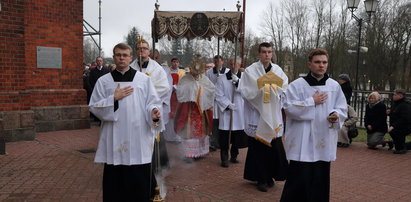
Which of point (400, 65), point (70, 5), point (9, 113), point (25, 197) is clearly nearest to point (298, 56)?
point (400, 65)

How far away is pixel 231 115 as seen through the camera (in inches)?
286

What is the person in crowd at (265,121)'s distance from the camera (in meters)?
5.61

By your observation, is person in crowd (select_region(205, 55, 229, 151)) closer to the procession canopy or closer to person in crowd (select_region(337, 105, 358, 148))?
the procession canopy

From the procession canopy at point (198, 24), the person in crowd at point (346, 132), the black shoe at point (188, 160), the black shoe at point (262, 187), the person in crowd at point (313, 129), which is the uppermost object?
the procession canopy at point (198, 24)

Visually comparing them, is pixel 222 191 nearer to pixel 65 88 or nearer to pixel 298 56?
pixel 65 88

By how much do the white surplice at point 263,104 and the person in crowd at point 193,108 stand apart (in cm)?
172

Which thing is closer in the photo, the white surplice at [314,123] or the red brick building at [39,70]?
the white surplice at [314,123]

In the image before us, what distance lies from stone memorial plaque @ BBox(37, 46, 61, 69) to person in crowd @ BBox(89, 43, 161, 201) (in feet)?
23.6

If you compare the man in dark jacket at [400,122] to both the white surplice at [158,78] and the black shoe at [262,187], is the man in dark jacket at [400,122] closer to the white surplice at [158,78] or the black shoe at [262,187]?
the black shoe at [262,187]

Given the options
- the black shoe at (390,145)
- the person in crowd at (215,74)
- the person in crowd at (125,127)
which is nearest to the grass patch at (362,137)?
the black shoe at (390,145)

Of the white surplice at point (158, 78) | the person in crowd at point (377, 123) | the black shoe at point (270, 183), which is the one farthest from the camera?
the person in crowd at point (377, 123)

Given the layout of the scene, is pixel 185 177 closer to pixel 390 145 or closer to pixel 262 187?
pixel 262 187

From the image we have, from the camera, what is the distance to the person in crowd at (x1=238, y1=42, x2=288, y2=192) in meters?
5.61

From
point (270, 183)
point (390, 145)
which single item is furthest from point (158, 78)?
point (390, 145)
